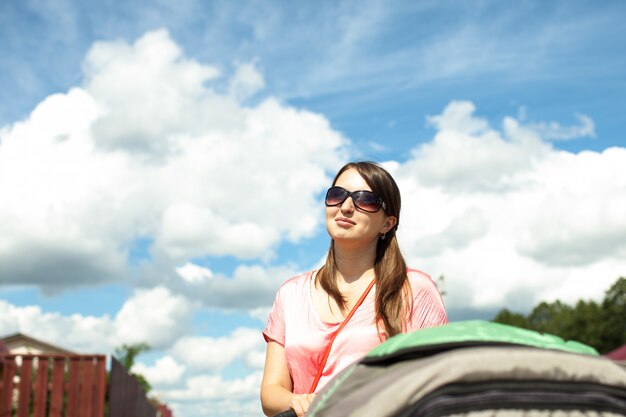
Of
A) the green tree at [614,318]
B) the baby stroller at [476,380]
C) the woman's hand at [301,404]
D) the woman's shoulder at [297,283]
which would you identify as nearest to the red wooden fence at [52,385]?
the woman's shoulder at [297,283]

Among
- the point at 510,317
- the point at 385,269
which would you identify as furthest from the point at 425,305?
the point at 510,317

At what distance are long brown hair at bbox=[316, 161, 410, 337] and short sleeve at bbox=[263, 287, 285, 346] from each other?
0.19 m

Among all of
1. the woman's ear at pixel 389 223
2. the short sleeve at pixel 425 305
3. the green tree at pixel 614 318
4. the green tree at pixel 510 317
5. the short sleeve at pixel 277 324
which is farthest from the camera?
the green tree at pixel 510 317

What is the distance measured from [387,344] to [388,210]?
1.76 m

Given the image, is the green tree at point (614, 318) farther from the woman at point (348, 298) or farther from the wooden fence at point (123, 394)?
the woman at point (348, 298)

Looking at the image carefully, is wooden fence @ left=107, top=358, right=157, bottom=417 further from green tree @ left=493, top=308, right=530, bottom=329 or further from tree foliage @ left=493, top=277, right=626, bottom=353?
green tree @ left=493, top=308, right=530, bottom=329

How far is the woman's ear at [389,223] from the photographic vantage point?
3.26 meters

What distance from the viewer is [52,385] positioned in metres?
11.8

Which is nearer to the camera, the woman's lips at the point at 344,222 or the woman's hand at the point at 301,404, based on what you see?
the woman's hand at the point at 301,404

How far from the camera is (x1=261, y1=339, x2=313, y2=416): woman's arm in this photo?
9.50 feet

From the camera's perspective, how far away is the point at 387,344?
1479mm

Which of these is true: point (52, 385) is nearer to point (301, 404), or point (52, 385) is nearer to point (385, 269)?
point (385, 269)

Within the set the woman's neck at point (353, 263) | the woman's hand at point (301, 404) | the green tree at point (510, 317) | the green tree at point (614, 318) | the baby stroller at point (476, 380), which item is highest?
the green tree at point (510, 317)

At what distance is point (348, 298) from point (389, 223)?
364 millimetres
